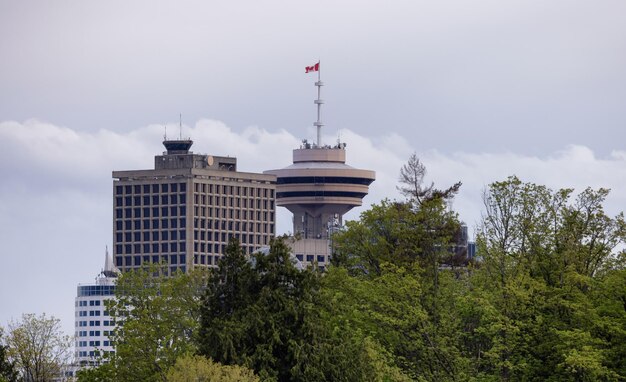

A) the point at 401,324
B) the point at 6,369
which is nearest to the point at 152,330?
the point at 401,324

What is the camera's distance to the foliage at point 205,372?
107 meters

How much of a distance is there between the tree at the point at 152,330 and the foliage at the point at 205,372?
7.71 m

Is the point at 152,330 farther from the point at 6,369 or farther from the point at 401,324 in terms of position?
the point at 6,369

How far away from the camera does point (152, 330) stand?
419 ft

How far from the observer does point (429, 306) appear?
131500 millimetres

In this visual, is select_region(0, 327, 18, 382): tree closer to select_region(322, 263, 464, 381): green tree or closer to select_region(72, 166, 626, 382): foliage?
select_region(72, 166, 626, 382): foliage

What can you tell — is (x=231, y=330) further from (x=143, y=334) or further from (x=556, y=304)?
(x=556, y=304)

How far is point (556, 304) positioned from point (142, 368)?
2792cm

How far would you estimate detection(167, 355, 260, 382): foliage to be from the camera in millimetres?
107188

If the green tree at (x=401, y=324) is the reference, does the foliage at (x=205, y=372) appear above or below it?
below

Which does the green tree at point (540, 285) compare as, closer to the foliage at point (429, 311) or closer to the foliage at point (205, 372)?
the foliage at point (429, 311)

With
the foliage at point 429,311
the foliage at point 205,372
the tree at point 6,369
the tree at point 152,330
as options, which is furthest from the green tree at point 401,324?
the tree at point 6,369

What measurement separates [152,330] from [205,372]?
67.6 ft

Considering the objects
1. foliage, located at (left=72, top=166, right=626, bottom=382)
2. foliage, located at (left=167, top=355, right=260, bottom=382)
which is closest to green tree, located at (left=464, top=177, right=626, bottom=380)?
foliage, located at (left=72, top=166, right=626, bottom=382)
